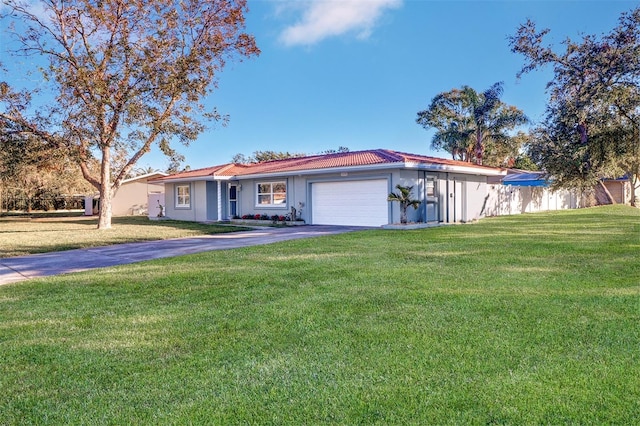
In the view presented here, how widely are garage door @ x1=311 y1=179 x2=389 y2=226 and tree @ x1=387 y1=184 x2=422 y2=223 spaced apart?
71 centimetres

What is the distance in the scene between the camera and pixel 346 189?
18.5 m

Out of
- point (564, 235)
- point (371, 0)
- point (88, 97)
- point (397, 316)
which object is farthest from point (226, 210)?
point (397, 316)

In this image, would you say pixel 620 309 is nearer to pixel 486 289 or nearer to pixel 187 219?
pixel 486 289

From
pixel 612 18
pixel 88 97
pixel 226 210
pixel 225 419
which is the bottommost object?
pixel 225 419

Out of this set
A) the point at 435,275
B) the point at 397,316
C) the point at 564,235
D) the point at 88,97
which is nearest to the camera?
the point at 397,316

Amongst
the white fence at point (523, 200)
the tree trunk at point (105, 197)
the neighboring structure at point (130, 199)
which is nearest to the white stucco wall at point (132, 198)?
the neighboring structure at point (130, 199)

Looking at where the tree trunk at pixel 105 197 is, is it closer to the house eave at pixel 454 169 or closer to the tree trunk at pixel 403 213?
the tree trunk at pixel 403 213

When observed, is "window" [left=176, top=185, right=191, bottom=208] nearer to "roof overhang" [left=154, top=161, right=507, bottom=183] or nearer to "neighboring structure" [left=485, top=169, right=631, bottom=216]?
"roof overhang" [left=154, top=161, right=507, bottom=183]

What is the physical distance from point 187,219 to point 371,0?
15.6m

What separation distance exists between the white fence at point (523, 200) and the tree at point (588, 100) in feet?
14.6

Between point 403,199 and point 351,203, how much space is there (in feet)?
9.69

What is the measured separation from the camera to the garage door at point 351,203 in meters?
17.3

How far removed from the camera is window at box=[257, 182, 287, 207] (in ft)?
68.1

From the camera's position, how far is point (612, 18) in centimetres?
1559
